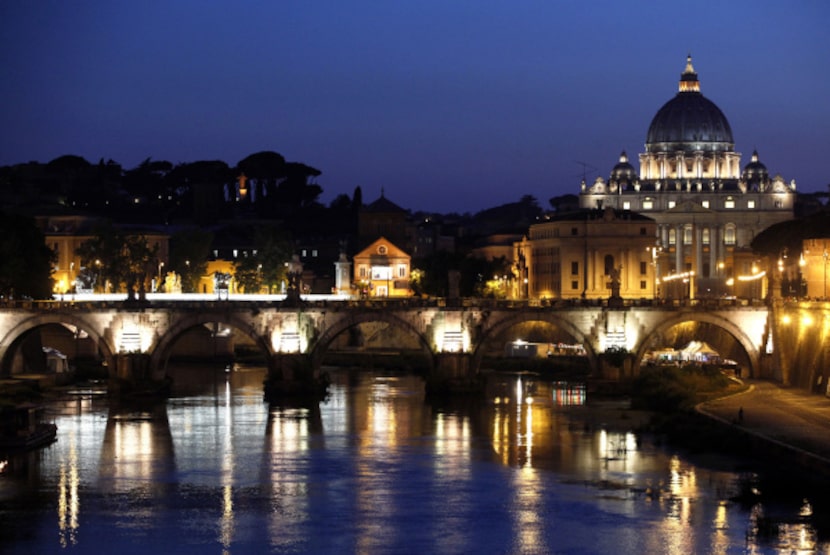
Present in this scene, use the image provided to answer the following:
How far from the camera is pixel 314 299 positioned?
285 feet

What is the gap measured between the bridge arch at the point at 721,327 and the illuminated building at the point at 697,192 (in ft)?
274

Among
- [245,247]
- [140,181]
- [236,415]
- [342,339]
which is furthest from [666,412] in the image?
[140,181]

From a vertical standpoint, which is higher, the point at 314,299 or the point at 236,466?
the point at 314,299

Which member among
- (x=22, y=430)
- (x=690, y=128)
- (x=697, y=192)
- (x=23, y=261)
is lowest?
(x=22, y=430)

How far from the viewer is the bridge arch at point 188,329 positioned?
8044cm

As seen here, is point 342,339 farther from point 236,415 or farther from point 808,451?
point 808,451

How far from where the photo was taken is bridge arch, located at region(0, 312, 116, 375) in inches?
3145

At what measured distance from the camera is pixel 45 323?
3164 inches

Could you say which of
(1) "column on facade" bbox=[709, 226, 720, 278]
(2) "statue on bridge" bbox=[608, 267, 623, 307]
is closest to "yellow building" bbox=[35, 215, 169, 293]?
(2) "statue on bridge" bbox=[608, 267, 623, 307]

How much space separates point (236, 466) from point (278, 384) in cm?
2126

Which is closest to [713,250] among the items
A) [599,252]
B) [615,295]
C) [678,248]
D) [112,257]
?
[678,248]

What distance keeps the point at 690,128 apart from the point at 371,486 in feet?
479

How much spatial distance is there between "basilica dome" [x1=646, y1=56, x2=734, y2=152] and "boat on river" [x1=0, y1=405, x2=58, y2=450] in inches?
Result: 5465

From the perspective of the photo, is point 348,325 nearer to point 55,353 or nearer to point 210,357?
point 55,353
